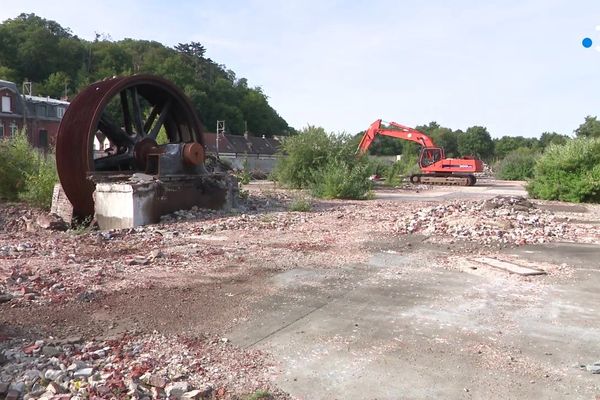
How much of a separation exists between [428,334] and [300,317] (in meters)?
→ 1.22

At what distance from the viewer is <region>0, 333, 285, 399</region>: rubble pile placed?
3773 mm

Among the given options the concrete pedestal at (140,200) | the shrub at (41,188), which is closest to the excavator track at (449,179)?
the concrete pedestal at (140,200)

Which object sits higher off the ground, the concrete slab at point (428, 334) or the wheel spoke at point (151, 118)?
the wheel spoke at point (151, 118)

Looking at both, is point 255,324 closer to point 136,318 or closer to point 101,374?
point 136,318

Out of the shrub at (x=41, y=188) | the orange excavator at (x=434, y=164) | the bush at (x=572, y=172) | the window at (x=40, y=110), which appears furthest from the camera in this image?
the window at (x=40, y=110)

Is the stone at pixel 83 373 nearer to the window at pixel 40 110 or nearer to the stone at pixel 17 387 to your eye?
the stone at pixel 17 387

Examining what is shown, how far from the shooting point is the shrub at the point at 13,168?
1623cm

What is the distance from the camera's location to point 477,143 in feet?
295

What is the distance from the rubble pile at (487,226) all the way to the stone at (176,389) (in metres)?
7.45

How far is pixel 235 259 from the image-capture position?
8414 mm

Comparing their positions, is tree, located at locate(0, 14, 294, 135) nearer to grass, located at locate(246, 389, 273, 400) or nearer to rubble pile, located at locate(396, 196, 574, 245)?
rubble pile, located at locate(396, 196, 574, 245)

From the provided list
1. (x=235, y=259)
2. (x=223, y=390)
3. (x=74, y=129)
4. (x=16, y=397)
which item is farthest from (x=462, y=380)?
(x=74, y=129)

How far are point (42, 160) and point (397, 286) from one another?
45.1 feet

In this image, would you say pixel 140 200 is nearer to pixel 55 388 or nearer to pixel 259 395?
pixel 55 388
